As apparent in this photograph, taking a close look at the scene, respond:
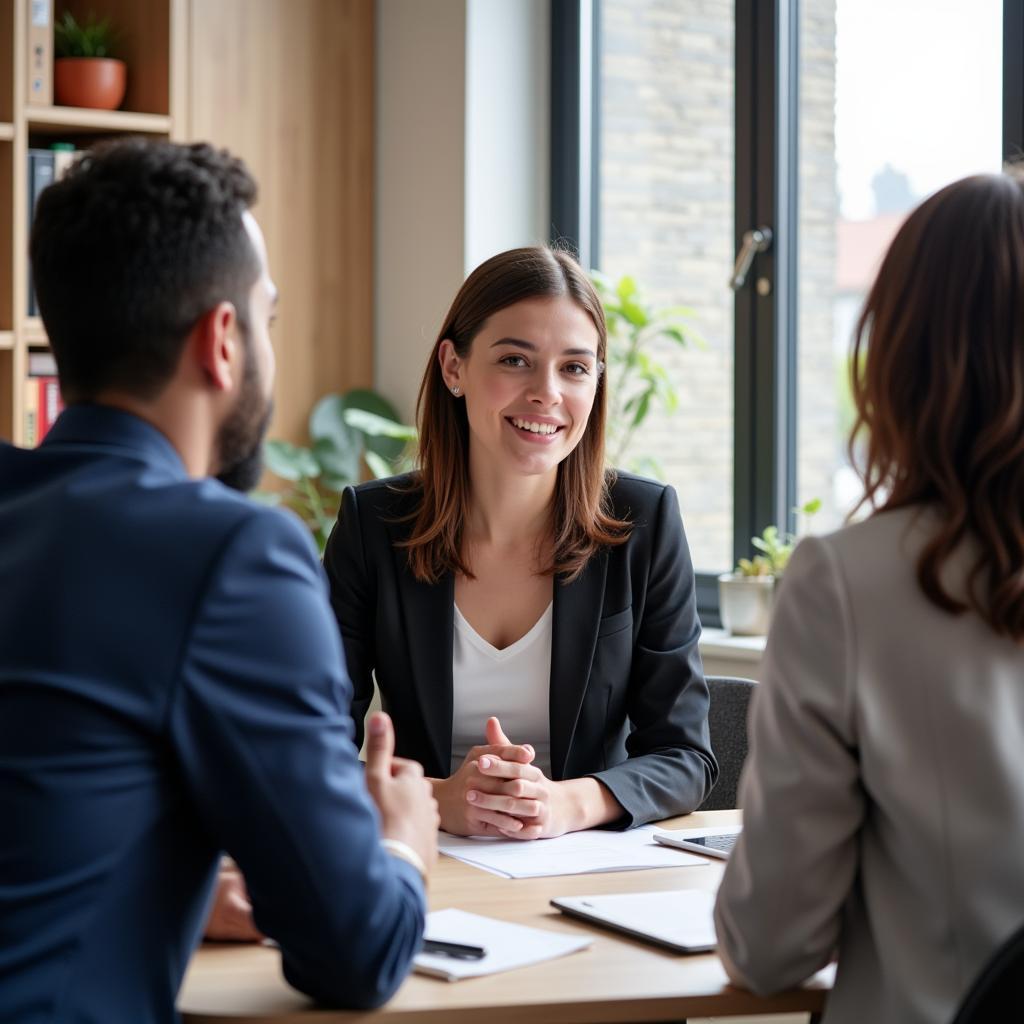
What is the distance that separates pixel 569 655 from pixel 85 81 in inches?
92.5

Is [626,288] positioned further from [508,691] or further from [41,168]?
[508,691]

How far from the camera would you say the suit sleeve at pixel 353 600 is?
7.68 feet

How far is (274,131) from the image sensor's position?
13.5ft

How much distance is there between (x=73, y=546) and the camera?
1144 millimetres

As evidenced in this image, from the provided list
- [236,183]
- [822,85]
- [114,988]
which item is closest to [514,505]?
[236,183]

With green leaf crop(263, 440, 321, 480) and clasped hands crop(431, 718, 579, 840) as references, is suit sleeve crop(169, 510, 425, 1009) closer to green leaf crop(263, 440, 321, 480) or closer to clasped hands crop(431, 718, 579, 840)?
clasped hands crop(431, 718, 579, 840)

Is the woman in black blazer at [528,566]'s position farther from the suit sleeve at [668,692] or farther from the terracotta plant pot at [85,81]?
the terracotta plant pot at [85,81]

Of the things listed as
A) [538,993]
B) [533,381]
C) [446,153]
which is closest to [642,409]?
[446,153]

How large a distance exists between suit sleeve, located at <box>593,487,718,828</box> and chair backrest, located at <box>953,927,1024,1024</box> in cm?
96

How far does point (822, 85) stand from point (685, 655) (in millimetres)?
1941

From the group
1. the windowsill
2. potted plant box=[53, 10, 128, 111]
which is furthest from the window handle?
potted plant box=[53, 10, 128, 111]

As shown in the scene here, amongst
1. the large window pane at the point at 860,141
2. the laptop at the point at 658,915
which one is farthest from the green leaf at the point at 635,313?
the laptop at the point at 658,915

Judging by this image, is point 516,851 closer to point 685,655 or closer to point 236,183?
point 685,655

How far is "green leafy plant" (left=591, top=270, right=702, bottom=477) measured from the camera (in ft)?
12.4
